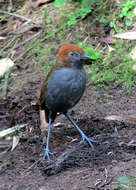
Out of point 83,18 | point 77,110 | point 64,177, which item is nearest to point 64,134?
point 77,110

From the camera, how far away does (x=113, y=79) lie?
5.68m

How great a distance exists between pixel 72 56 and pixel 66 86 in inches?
15.8

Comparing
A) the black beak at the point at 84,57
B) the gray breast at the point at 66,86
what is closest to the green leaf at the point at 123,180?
the gray breast at the point at 66,86

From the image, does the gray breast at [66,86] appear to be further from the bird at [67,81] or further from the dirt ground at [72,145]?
the dirt ground at [72,145]

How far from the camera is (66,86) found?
419cm

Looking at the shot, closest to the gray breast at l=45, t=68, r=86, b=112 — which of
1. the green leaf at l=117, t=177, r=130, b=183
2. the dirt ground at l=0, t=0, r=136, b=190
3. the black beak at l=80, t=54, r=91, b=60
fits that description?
the black beak at l=80, t=54, r=91, b=60

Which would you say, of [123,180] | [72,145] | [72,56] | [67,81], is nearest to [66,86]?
[67,81]

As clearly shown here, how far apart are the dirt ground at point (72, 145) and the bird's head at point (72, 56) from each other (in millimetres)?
976

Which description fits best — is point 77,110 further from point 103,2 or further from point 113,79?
point 103,2

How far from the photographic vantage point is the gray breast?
4.19m

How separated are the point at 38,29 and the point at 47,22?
0.25 metres

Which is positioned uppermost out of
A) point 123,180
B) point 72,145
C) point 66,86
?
point 66,86

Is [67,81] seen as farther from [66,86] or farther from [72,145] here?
[72,145]

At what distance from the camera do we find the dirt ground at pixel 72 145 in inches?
138
